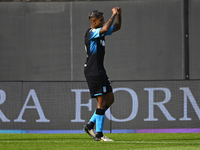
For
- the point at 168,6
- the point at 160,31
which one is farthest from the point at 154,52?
the point at 168,6

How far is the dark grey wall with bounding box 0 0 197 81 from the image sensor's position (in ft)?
41.5

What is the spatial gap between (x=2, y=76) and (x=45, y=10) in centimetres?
240

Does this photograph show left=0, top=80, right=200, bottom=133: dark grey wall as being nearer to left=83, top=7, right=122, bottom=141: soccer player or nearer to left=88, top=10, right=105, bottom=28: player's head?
left=83, top=7, right=122, bottom=141: soccer player

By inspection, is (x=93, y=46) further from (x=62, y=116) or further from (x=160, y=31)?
(x=160, y=31)

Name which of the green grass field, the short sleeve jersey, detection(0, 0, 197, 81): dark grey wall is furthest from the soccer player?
detection(0, 0, 197, 81): dark grey wall

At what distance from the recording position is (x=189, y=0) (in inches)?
503

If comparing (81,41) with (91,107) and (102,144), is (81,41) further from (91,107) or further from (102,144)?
(102,144)

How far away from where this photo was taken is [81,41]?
13039mm

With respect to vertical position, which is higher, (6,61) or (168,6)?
(168,6)

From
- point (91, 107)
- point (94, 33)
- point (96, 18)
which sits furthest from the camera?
Result: point (91, 107)

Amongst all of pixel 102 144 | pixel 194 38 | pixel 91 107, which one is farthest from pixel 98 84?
pixel 194 38

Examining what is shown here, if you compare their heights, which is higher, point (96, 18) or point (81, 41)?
point (81, 41)

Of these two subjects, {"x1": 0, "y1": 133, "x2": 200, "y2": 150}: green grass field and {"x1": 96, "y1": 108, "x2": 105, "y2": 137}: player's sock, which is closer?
{"x1": 0, "y1": 133, "x2": 200, "y2": 150}: green grass field

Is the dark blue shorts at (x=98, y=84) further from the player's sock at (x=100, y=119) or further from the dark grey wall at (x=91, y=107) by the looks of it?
the dark grey wall at (x=91, y=107)
